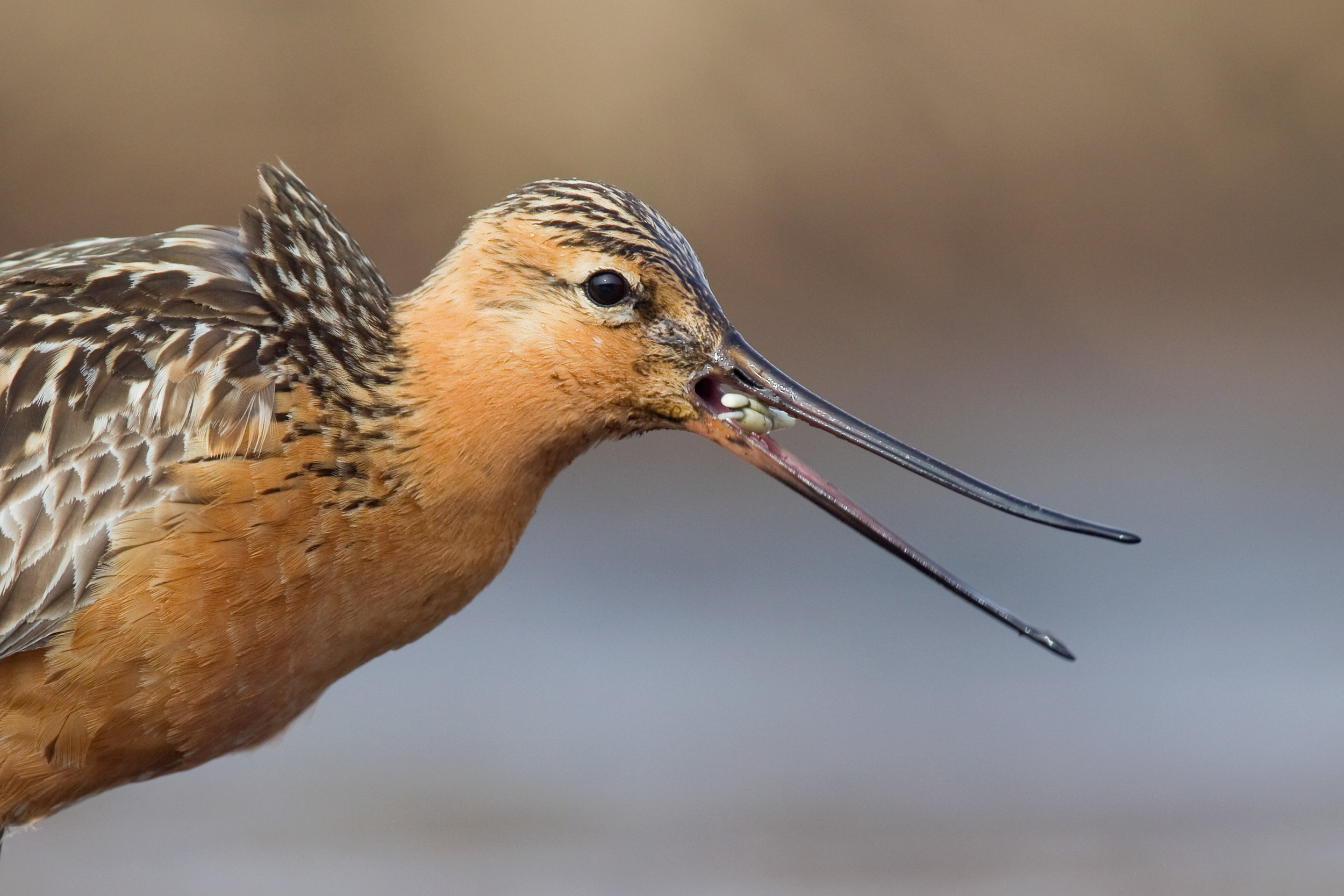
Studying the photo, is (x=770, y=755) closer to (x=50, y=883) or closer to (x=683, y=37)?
(x=50, y=883)

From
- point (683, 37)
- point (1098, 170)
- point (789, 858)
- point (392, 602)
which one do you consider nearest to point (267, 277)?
point (392, 602)

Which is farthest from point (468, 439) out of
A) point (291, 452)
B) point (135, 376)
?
point (135, 376)

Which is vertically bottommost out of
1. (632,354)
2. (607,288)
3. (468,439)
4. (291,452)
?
(291,452)

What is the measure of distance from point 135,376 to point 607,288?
3.94 feet

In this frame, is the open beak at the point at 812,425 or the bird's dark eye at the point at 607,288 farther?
the bird's dark eye at the point at 607,288

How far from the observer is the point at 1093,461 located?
1032 cm

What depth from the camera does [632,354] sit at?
418 cm

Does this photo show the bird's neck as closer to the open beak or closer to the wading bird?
the wading bird

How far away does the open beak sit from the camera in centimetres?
407

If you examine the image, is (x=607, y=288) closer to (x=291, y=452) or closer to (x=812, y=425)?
(x=812, y=425)

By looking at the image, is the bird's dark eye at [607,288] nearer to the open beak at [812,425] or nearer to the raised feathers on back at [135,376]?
the open beak at [812,425]

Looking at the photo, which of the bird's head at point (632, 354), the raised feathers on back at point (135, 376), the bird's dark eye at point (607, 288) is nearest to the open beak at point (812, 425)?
the bird's head at point (632, 354)

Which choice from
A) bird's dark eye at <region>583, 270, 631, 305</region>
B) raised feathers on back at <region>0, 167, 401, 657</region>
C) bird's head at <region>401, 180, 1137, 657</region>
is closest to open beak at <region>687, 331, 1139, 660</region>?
bird's head at <region>401, 180, 1137, 657</region>

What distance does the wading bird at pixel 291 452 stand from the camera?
407 cm
